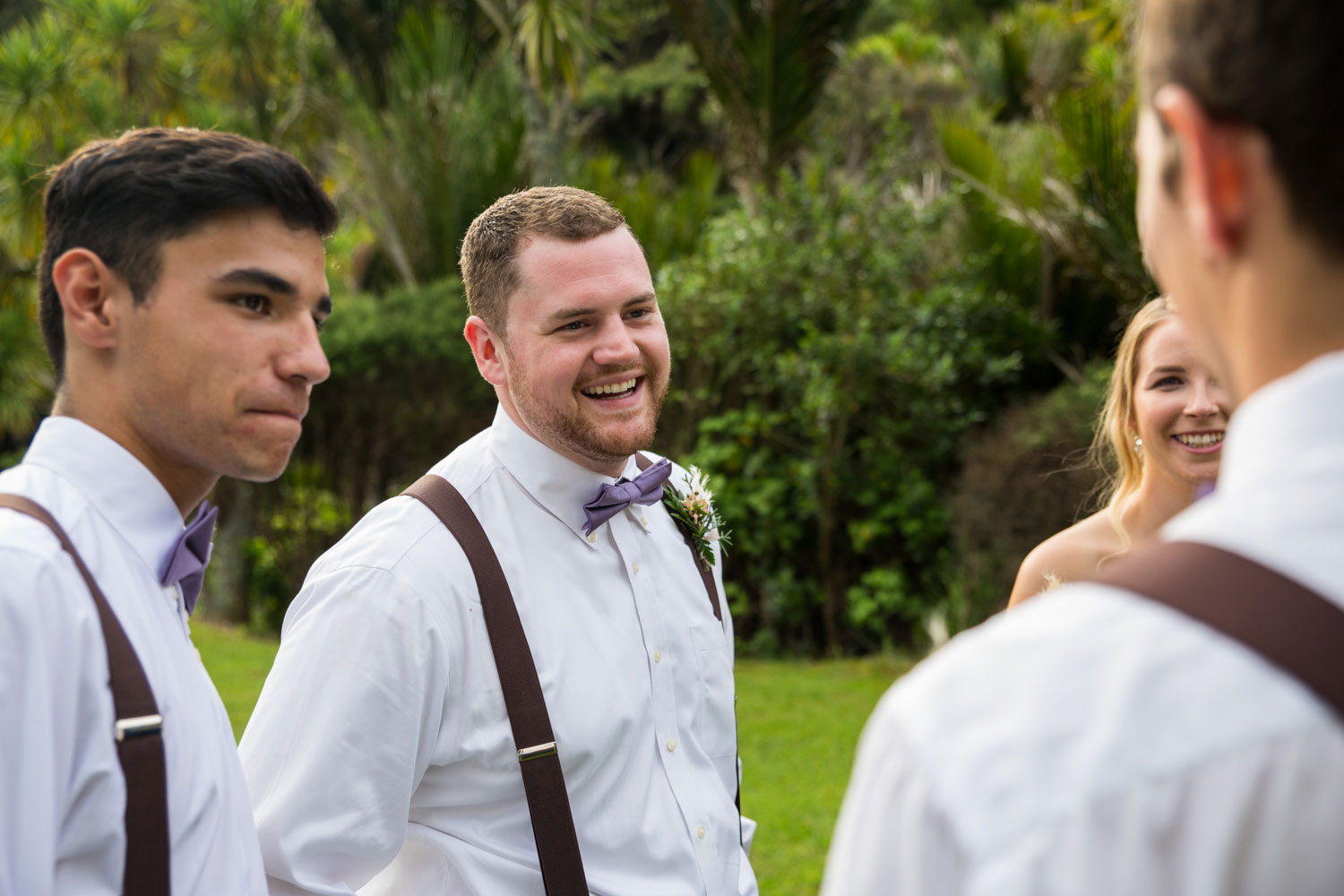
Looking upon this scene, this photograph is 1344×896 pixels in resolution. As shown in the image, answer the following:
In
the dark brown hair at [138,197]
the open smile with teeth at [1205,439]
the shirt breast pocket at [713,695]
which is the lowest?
the shirt breast pocket at [713,695]

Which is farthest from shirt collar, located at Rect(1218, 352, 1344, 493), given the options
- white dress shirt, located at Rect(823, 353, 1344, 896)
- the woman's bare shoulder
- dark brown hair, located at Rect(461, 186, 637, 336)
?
the woman's bare shoulder

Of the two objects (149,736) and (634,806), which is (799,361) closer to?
(634,806)

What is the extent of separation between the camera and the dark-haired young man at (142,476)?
1370mm

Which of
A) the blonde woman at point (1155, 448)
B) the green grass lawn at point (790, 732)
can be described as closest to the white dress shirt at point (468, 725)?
the blonde woman at point (1155, 448)

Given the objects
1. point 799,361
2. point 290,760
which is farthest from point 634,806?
point 799,361

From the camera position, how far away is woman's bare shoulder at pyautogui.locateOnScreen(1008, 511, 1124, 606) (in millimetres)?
3326

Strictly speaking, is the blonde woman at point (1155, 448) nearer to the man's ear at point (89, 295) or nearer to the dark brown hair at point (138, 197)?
the dark brown hair at point (138, 197)

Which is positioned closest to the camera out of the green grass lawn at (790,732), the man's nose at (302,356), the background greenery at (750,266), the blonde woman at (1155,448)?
the man's nose at (302,356)

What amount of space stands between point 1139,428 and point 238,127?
39.3 ft

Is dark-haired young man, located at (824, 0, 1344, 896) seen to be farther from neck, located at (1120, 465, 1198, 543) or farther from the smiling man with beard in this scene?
neck, located at (1120, 465, 1198, 543)

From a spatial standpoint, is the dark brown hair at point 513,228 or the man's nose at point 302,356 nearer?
the man's nose at point 302,356

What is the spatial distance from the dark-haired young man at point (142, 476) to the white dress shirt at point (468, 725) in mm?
481

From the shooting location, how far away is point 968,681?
829mm

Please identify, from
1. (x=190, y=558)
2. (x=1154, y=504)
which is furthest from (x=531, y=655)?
(x=1154, y=504)
